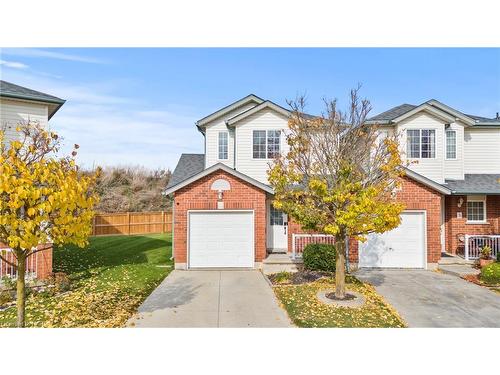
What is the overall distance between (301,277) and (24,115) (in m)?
10.3

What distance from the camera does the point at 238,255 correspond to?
524 inches

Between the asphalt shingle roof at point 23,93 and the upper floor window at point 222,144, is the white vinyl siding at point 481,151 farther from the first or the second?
the asphalt shingle roof at point 23,93

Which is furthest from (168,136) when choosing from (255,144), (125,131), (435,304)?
(435,304)

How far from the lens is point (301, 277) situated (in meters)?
11.3

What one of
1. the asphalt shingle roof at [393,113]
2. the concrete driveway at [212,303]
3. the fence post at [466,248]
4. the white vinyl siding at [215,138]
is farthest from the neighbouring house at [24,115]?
the fence post at [466,248]

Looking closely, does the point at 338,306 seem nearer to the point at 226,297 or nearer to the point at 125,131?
the point at 226,297

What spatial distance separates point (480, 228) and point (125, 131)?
17247 mm

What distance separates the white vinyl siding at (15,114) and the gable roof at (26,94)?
0.84ft

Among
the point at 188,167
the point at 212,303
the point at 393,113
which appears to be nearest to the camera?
the point at 212,303

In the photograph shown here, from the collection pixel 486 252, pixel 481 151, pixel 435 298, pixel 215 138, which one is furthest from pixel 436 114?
pixel 215 138

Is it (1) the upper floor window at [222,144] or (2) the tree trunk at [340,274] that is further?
(1) the upper floor window at [222,144]

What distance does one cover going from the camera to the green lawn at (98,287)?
7879mm

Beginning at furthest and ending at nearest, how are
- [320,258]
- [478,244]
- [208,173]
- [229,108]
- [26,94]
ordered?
[229,108]
[478,244]
[208,173]
[320,258]
[26,94]

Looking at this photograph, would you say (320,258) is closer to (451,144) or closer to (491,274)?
(491,274)
